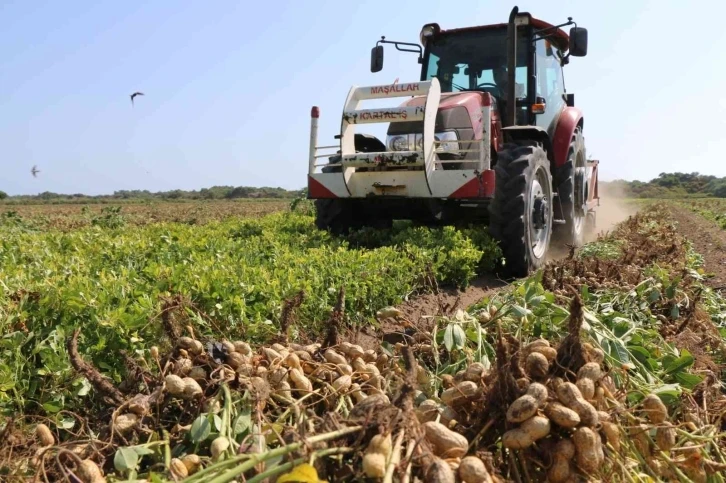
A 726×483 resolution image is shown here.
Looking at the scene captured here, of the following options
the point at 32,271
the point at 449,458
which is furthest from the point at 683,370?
the point at 32,271

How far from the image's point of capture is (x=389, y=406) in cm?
143

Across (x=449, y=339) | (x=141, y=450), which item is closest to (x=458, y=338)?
(x=449, y=339)

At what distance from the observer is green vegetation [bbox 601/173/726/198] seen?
4297cm

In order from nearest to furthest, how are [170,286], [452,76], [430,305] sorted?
[170,286] → [430,305] → [452,76]

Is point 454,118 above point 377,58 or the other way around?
the other way around

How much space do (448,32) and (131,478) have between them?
21.4 feet

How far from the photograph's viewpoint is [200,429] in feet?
5.55

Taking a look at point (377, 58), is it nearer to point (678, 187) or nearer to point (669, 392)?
point (669, 392)

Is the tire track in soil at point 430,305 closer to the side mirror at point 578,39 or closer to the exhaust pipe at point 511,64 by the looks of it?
the exhaust pipe at point 511,64

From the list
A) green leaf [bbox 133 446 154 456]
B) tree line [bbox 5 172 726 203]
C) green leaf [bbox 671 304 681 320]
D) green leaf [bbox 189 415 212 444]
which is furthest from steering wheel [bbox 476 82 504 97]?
tree line [bbox 5 172 726 203]

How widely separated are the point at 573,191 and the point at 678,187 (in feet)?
A: 152

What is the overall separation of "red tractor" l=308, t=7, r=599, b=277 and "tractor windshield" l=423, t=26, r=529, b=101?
12mm

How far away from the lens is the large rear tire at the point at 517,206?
5.54 m

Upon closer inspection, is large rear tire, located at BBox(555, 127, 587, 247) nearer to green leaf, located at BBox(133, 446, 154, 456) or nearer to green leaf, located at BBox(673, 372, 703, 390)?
green leaf, located at BBox(673, 372, 703, 390)
